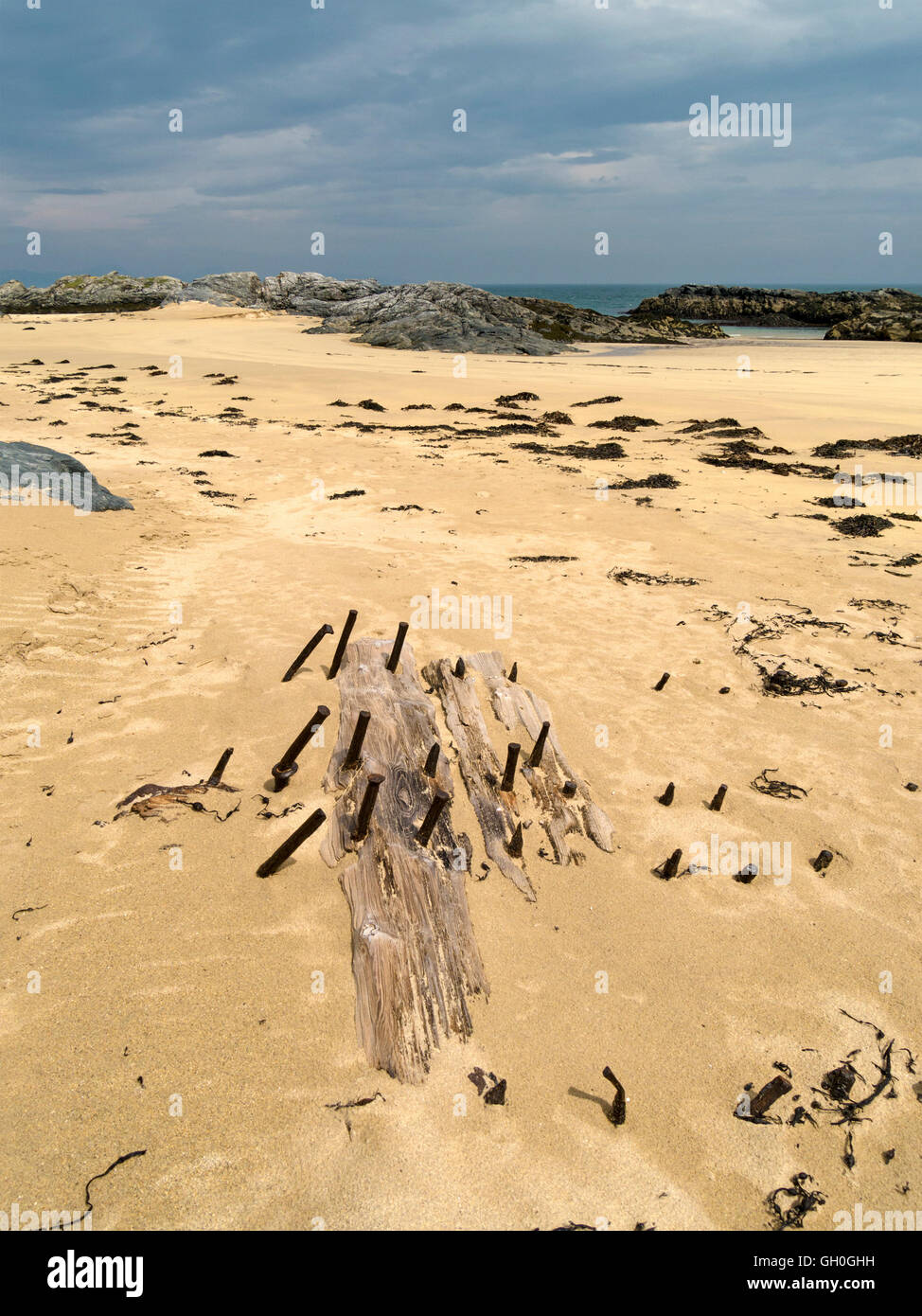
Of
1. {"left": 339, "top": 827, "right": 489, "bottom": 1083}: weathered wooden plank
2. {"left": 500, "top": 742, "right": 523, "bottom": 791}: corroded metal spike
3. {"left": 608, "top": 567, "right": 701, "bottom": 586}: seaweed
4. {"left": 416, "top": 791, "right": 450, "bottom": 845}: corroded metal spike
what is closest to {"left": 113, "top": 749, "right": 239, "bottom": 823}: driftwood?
{"left": 339, "top": 827, "right": 489, "bottom": 1083}: weathered wooden plank

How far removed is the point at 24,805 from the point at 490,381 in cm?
2681

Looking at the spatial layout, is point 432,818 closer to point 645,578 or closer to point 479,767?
point 479,767

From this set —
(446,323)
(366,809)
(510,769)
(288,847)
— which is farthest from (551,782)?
(446,323)

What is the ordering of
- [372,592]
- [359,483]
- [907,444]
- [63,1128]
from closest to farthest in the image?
[63,1128] < [372,592] < [359,483] < [907,444]

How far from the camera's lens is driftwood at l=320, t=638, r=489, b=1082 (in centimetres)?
355

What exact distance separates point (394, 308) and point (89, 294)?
41.6 metres

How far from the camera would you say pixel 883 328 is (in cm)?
5191

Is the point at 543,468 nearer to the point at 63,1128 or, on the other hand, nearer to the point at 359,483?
the point at 359,483

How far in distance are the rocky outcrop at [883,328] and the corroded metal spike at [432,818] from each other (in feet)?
192

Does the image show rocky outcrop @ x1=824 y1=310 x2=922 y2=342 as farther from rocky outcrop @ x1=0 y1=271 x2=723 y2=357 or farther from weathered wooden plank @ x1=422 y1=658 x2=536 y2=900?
weathered wooden plank @ x1=422 y1=658 x2=536 y2=900

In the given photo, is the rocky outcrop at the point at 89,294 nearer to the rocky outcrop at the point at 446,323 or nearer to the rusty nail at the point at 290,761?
the rocky outcrop at the point at 446,323

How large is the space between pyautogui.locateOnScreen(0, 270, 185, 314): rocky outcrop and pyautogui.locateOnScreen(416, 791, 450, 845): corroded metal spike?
72678mm
